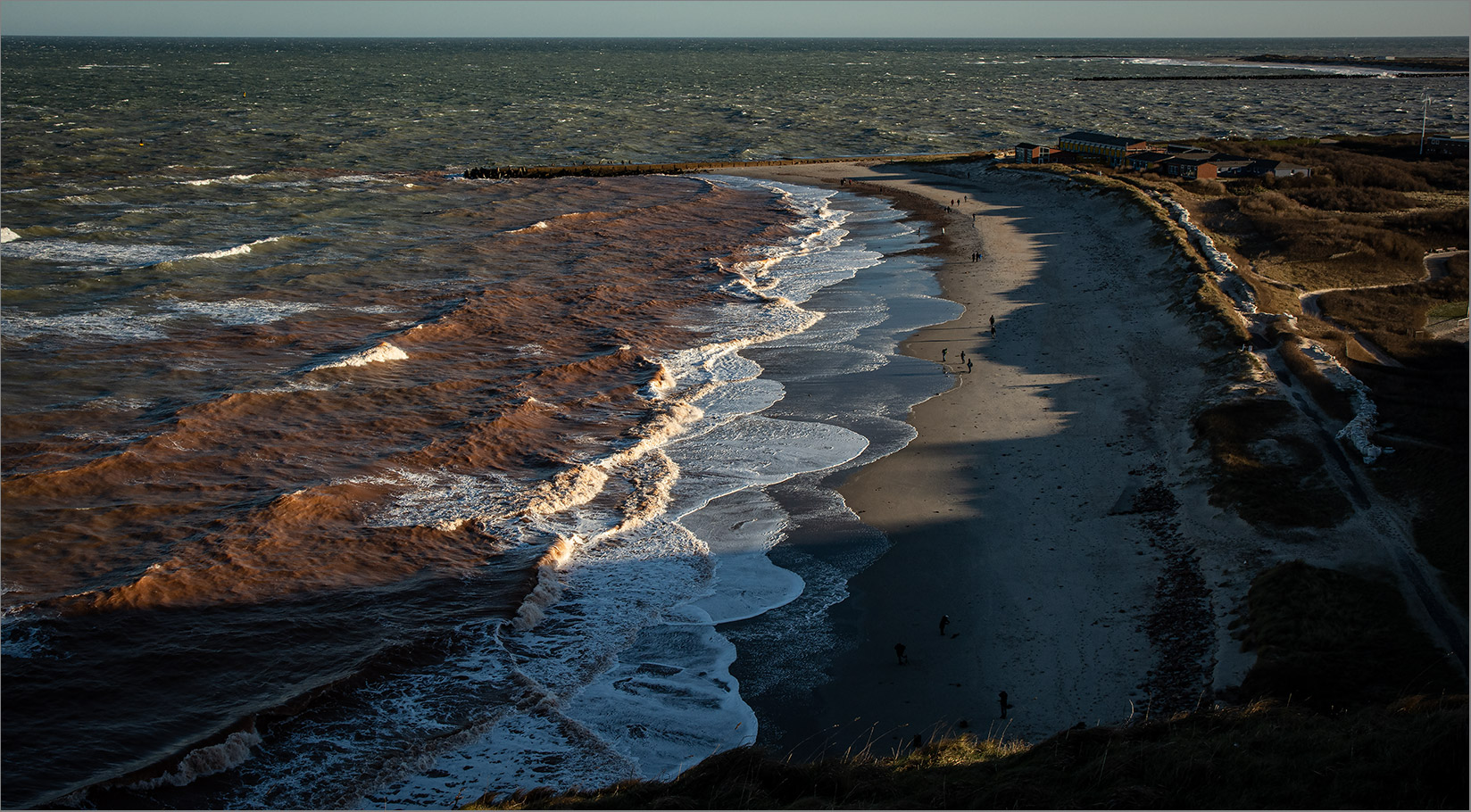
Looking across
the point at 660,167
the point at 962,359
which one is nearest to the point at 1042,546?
the point at 962,359

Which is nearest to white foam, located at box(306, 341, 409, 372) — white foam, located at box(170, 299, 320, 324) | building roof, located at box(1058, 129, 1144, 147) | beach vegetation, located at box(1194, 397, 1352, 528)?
white foam, located at box(170, 299, 320, 324)

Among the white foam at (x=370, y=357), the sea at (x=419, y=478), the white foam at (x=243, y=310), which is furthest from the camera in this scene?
the white foam at (x=243, y=310)

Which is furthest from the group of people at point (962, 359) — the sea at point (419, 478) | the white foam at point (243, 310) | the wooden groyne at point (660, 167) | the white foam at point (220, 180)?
→ the white foam at point (220, 180)

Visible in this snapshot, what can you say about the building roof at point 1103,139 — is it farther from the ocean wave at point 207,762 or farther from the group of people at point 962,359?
the ocean wave at point 207,762

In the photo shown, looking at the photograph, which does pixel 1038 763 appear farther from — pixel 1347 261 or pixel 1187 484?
pixel 1347 261

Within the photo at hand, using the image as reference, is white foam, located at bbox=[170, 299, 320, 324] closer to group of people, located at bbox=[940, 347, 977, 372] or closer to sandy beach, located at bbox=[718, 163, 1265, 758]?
sandy beach, located at bbox=[718, 163, 1265, 758]

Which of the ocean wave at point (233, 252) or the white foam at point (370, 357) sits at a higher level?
the ocean wave at point (233, 252)
